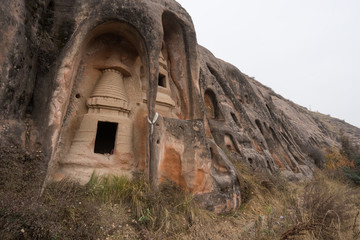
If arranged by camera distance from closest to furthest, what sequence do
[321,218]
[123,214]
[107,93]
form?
Answer: [123,214]
[321,218]
[107,93]

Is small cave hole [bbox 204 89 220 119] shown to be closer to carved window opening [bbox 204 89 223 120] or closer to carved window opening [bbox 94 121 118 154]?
carved window opening [bbox 204 89 223 120]

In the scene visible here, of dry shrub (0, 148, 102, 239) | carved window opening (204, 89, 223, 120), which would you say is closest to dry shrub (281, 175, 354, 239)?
dry shrub (0, 148, 102, 239)

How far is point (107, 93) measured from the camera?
4.87 m

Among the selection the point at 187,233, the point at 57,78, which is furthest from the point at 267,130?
the point at 57,78

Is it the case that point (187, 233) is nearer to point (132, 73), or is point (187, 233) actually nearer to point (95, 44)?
point (132, 73)

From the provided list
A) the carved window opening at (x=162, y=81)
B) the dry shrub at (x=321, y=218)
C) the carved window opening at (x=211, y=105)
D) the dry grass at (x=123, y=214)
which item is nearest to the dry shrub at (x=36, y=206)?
the dry grass at (x=123, y=214)

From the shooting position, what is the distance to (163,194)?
4117mm

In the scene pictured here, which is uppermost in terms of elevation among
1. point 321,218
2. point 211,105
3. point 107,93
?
point 211,105

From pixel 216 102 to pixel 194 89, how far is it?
2.65m

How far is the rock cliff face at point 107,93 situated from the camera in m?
3.60

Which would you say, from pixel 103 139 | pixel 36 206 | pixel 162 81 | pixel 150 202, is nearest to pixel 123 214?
pixel 150 202

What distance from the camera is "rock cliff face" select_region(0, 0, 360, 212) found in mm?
3604

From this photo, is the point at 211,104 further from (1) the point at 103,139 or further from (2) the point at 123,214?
(2) the point at 123,214

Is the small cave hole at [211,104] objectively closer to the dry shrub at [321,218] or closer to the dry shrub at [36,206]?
the dry shrub at [321,218]
